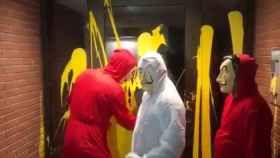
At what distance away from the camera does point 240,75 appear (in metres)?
2.44

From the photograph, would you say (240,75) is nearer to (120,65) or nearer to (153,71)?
(153,71)

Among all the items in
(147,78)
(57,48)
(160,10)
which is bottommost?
(147,78)

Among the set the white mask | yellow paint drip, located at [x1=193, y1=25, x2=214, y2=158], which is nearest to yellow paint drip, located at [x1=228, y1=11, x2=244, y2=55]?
yellow paint drip, located at [x1=193, y1=25, x2=214, y2=158]

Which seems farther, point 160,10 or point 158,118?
point 160,10

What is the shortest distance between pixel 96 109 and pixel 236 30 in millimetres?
Answer: 1485

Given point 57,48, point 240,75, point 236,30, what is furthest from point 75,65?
point 240,75

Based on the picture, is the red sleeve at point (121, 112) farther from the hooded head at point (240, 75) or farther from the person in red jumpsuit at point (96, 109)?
the hooded head at point (240, 75)

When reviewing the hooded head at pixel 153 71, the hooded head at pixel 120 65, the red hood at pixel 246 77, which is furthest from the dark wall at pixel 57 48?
the red hood at pixel 246 77

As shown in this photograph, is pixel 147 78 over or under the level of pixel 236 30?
under

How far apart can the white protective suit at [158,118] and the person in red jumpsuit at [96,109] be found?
0.98 feet

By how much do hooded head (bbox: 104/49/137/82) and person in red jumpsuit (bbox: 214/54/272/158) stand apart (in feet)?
2.56

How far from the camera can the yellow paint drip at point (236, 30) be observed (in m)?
3.23

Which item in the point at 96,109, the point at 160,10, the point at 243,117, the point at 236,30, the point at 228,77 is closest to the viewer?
the point at 243,117

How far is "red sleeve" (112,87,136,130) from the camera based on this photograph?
285 centimetres
